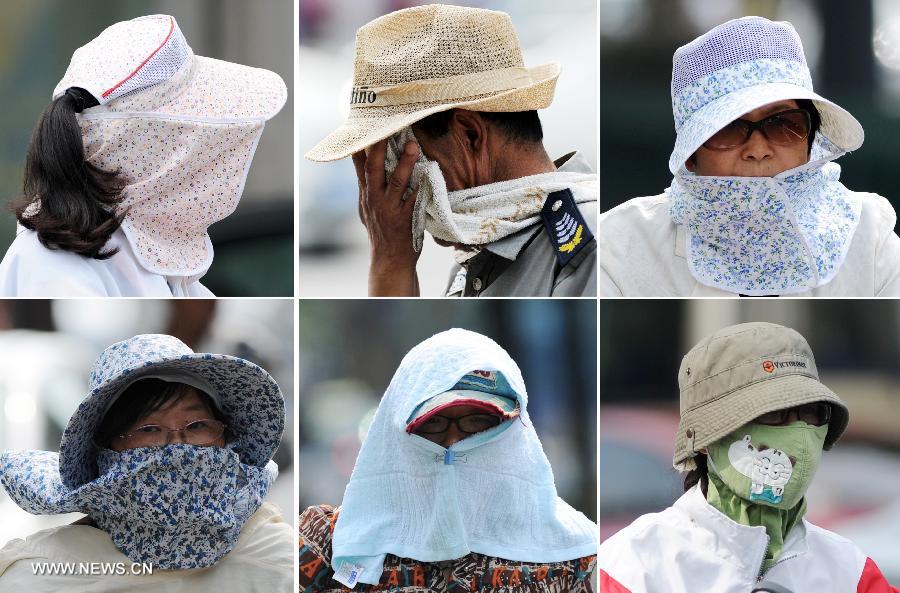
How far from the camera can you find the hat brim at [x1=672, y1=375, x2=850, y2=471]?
8.77 ft

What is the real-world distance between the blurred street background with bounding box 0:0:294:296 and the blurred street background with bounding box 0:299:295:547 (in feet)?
0.28

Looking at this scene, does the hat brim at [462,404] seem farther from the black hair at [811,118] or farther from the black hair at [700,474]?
the black hair at [811,118]

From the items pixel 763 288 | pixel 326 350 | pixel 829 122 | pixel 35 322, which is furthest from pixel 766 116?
pixel 35 322

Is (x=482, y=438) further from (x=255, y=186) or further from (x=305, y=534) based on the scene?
(x=255, y=186)

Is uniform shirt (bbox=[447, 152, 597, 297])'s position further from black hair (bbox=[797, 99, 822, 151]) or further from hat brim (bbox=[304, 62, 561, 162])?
black hair (bbox=[797, 99, 822, 151])

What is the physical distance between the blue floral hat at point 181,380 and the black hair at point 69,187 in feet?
0.82

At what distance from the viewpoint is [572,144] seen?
9.32 ft

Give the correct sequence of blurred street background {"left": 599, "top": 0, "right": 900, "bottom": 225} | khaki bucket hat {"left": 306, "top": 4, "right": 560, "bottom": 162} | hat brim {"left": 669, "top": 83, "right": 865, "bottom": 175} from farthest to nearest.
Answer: blurred street background {"left": 599, "top": 0, "right": 900, "bottom": 225}, khaki bucket hat {"left": 306, "top": 4, "right": 560, "bottom": 162}, hat brim {"left": 669, "top": 83, "right": 865, "bottom": 175}

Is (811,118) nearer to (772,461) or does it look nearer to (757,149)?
(757,149)

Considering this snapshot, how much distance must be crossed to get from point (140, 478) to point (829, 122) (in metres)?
1.63

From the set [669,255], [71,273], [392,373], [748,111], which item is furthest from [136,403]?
[748,111]

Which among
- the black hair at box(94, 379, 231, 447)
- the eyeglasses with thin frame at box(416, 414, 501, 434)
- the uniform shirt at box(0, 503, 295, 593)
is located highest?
the black hair at box(94, 379, 231, 447)

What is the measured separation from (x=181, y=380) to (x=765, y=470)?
126 centimetres

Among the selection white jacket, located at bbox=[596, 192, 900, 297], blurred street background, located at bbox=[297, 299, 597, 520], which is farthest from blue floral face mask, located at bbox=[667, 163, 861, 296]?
blurred street background, located at bbox=[297, 299, 597, 520]
